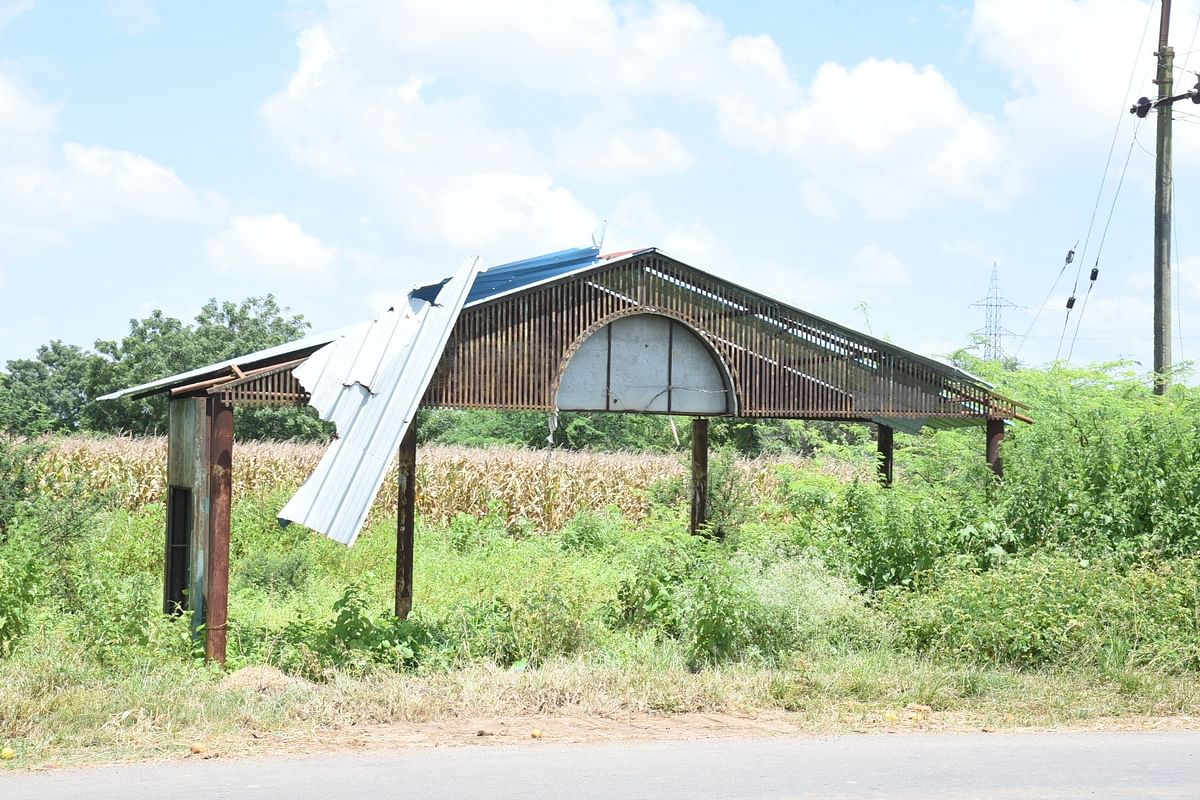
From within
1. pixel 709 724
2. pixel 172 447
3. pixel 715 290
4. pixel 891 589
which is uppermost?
pixel 715 290

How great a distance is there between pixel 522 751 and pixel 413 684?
1667 millimetres

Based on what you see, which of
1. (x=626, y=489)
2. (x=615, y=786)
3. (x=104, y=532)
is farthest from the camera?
(x=626, y=489)

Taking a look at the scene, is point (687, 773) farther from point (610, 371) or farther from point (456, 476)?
point (456, 476)

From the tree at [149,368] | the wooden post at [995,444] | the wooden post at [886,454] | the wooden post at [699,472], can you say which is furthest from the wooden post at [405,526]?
the tree at [149,368]

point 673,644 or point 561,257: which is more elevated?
point 561,257

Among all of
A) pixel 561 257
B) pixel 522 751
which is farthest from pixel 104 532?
pixel 522 751

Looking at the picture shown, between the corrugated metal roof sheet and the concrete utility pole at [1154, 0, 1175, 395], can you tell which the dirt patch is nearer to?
the corrugated metal roof sheet

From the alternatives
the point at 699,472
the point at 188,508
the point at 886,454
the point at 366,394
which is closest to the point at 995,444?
the point at 886,454

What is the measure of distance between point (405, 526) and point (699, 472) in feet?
12.2

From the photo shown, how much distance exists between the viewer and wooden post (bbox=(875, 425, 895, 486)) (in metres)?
13.5

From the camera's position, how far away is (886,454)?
44.6 feet

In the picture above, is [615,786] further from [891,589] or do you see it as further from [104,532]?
[104,532]

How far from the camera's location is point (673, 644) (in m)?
9.77

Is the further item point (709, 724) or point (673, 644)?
point (673, 644)
